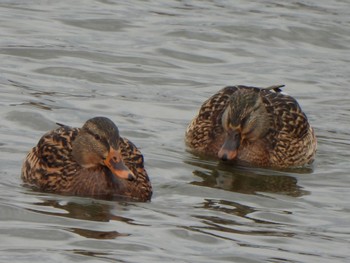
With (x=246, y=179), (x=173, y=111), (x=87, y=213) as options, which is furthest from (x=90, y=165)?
(x=173, y=111)

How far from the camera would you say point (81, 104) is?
15.1m

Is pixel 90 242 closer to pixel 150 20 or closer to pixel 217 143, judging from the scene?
pixel 217 143

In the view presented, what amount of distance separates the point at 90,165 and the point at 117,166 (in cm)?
50

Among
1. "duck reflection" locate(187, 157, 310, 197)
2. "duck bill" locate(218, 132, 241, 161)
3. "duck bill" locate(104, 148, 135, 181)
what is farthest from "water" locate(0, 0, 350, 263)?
"duck bill" locate(104, 148, 135, 181)

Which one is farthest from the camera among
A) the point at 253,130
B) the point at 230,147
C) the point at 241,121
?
the point at 253,130

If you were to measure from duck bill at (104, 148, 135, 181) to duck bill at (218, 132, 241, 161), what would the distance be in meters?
2.19

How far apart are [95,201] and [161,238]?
55.0 inches

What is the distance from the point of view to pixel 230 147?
13500 mm

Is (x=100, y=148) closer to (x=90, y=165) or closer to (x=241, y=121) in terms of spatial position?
(x=90, y=165)

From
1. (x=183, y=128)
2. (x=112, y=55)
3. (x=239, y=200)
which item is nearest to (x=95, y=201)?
(x=239, y=200)

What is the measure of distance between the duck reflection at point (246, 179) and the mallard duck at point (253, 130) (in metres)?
0.15

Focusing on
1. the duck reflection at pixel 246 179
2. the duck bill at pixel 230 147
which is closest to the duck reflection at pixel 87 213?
the duck reflection at pixel 246 179

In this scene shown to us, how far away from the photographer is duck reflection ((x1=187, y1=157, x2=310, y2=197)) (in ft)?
40.9

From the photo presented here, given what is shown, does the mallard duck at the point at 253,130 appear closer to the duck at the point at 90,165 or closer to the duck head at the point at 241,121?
the duck head at the point at 241,121
